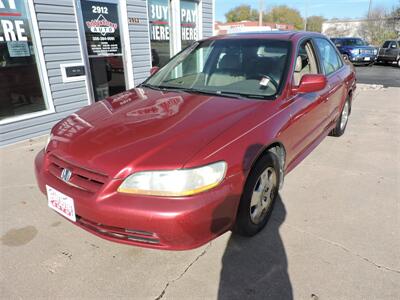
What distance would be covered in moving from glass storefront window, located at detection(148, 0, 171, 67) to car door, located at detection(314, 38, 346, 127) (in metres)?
3.65

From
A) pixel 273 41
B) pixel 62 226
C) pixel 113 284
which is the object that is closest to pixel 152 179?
pixel 113 284

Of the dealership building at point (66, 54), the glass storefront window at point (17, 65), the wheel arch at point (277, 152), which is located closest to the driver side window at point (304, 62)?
the wheel arch at point (277, 152)

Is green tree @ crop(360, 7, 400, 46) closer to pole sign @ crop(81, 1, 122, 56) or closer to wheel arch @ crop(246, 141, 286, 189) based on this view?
pole sign @ crop(81, 1, 122, 56)

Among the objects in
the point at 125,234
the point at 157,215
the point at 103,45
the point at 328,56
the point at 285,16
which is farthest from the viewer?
the point at 285,16

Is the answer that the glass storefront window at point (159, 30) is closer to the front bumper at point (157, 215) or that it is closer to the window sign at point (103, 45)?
the window sign at point (103, 45)

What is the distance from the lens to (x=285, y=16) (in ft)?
272

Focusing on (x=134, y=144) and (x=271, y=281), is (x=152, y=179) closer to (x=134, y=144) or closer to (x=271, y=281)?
(x=134, y=144)

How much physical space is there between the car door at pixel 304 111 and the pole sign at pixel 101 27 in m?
3.96

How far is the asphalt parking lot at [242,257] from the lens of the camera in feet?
6.83

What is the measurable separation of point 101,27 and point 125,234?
195 inches

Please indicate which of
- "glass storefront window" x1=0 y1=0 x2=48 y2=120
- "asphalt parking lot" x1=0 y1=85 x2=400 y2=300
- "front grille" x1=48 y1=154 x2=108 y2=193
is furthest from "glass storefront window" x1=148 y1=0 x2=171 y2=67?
"front grille" x1=48 y1=154 x2=108 y2=193

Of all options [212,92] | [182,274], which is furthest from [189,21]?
[182,274]

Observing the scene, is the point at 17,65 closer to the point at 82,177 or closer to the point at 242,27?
the point at 82,177

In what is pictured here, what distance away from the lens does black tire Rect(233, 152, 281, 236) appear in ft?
7.34
